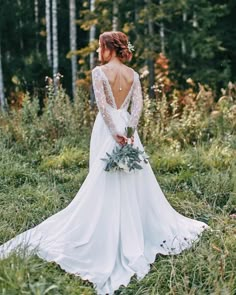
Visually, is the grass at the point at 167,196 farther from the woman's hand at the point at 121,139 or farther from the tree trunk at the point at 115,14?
the tree trunk at the point at 115,14

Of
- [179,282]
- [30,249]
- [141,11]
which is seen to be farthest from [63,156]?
[141,11]

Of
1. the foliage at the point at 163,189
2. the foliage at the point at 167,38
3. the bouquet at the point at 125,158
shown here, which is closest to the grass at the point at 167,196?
the foliage at the point at 163,189

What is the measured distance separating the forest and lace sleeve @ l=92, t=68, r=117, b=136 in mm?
1209

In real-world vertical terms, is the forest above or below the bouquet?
below

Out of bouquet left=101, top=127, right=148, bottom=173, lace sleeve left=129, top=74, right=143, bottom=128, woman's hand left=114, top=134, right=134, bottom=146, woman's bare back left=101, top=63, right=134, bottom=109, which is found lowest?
bouquet left=101, top=127, right=148, bottom=173

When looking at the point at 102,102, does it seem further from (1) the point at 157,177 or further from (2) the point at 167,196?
(1) the point at 157,177

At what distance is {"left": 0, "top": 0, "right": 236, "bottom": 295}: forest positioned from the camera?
3.67 metres

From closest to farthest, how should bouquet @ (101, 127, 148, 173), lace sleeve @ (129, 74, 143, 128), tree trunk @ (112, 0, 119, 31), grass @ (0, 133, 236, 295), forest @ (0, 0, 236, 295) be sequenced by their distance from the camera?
grass @ (0, 133, 236, 295) → forest @ (0, 0, 236, 295) → bouquet @ (101, 127, 148, 173) → lace sleeve @ (129, 74, 143, 128) → tree trunk @ (112, 0, 119, 31)

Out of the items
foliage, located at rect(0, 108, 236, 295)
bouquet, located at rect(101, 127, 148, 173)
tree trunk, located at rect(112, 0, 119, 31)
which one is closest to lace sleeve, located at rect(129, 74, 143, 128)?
bouquet, located at rect(101, 127, 148, 173)

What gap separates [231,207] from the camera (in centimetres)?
533

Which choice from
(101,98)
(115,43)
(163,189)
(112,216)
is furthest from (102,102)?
(163,189)

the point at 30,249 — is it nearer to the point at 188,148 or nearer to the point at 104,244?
the point at 104,244

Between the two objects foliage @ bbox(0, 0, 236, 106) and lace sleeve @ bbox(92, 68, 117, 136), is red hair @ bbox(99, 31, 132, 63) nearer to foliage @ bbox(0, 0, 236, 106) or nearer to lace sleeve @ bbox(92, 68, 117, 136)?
lace sleeve @ bbox(92, 68, 117, 136)

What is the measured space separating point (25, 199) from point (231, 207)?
228 centimetres
